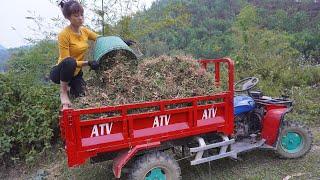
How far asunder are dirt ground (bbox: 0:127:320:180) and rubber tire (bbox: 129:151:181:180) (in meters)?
0.60

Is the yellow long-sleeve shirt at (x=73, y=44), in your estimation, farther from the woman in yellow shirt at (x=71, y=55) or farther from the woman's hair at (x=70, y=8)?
the woman's hair at (x=70, y=8)

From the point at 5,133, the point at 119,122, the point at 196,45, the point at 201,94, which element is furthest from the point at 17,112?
the point at 196,45

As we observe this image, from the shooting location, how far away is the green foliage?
19.5 ft

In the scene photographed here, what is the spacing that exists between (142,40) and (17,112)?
11.7 ft

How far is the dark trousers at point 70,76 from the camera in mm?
4266

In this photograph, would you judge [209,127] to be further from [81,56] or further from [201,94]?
[81,56]

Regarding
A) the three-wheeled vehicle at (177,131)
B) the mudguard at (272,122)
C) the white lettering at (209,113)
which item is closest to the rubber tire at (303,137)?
the three-wheeled vehicle at (177,131)

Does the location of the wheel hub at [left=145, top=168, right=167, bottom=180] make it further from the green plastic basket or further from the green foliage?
the green foliage

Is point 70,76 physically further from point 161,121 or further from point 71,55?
point 161,121

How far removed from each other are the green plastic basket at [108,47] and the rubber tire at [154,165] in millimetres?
1280

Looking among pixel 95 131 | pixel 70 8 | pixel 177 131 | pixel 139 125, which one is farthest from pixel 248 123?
pixel 70 8

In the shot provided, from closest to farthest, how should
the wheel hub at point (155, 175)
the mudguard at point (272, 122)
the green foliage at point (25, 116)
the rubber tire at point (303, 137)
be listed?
the wheel hub at point (155, 175) → the mudguard at point (272, 122) → the rubber tire at point (303, 137) → the green foliage at point (25, 116)

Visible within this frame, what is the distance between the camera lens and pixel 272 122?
5125mm

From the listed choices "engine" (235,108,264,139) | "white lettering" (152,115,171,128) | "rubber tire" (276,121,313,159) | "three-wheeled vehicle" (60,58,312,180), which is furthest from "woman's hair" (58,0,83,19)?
"rubber tire" (276,121,313,159)
